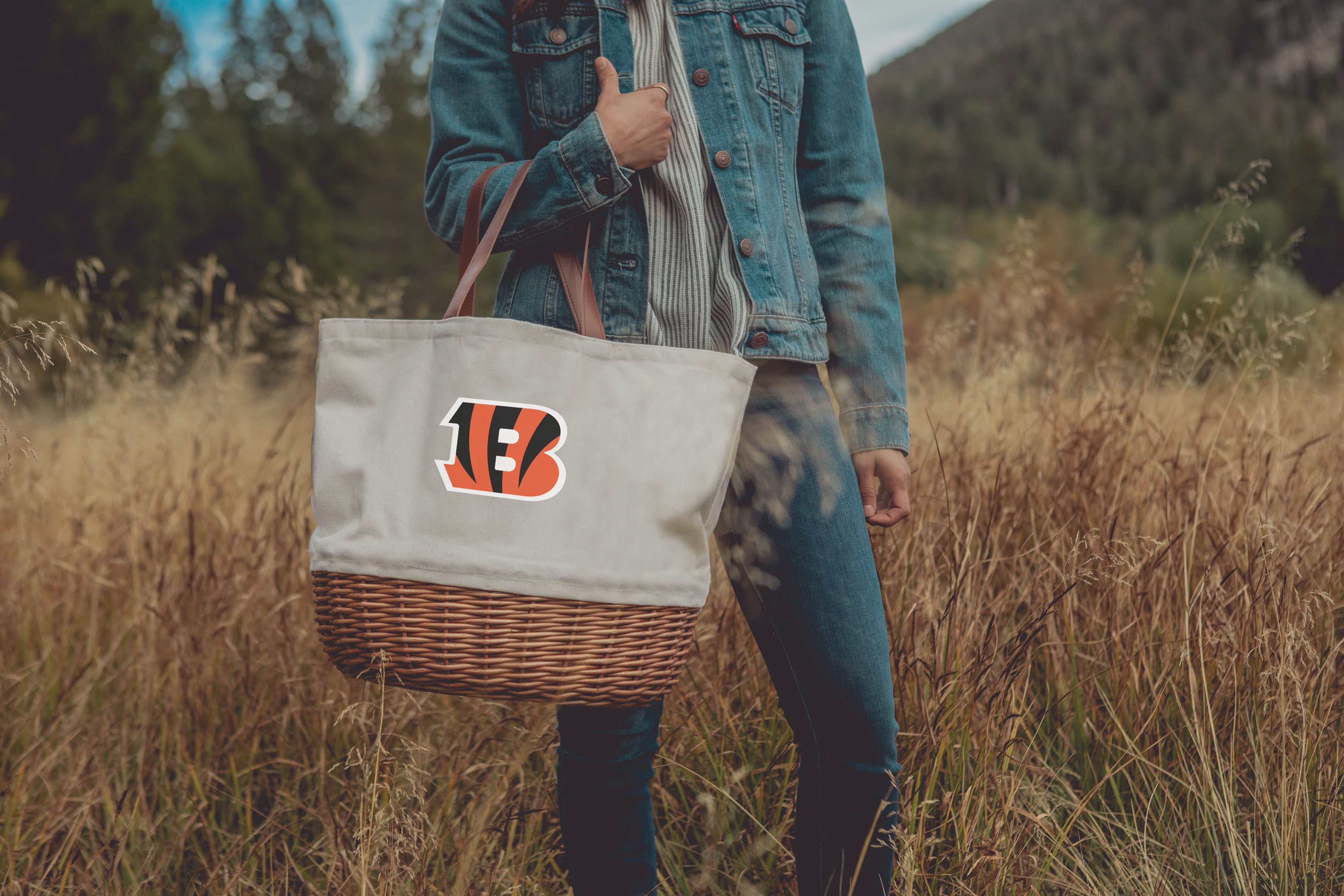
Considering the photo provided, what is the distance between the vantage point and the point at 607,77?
3.73ft

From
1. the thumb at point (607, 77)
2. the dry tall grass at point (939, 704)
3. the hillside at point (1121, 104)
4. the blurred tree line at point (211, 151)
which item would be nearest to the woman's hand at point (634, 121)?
the thumb at point (607, 77)

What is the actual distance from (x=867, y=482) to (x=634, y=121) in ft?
1.95

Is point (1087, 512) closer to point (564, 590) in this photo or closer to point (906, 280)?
point (564, 590)

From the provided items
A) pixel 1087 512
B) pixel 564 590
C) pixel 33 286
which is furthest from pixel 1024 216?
pixel 33 286

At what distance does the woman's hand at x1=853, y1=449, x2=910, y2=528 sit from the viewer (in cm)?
127

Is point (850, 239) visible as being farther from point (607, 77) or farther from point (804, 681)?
point (804, 681)

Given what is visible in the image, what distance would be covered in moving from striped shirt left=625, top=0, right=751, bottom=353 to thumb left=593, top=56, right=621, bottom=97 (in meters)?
0.06

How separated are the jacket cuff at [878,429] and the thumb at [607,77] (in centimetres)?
54

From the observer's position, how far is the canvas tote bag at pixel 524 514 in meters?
0.99

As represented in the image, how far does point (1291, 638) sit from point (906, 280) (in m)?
17.4

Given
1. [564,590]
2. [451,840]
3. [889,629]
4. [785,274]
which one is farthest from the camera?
[889,629]

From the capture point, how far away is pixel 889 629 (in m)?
1.76

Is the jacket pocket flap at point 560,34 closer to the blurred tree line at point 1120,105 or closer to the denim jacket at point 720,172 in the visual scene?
the denim jacket at point 720,172

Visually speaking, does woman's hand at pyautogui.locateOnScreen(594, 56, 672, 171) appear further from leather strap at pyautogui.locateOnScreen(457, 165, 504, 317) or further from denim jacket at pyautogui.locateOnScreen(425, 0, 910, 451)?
leather strap at pyautogui.locateOnScreen(457, 165, 504, 317)
